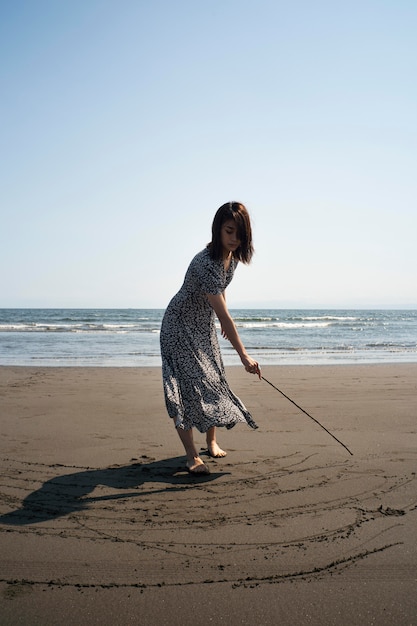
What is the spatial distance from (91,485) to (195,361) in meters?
1.00

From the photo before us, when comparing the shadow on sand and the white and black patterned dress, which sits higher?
the white and black patterned dress

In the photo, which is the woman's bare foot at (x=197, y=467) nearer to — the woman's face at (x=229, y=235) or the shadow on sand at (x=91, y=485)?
the shadow on sand at (x=91, y=485)

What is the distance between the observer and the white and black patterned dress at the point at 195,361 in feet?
11.5

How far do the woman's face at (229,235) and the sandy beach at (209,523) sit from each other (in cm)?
147

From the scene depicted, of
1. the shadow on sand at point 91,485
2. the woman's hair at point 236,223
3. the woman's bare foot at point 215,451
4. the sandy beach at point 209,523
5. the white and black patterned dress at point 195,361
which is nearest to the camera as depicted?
the sandy beach at point 209,523

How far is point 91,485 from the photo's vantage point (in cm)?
327

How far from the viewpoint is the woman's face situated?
3393 millimetres

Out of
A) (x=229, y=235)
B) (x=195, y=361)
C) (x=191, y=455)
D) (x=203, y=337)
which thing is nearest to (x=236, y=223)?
(x=229, y=235)

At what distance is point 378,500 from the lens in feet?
9.58

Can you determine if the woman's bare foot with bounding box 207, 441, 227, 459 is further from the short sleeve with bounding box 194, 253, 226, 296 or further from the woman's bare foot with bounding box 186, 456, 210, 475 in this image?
the short sleeve with bounding box 194, 253, 226, 296

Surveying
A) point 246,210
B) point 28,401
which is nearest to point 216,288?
point 246,210

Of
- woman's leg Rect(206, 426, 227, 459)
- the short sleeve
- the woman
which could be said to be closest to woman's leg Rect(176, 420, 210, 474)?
the woman

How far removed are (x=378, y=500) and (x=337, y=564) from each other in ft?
2.76

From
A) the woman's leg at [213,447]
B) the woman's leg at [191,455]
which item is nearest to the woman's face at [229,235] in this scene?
the woman's leg at [191,455]
